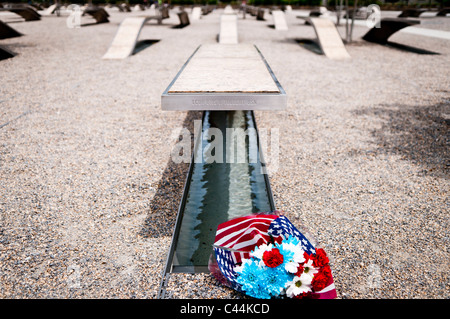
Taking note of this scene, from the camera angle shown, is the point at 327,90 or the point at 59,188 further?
the point at 327,90

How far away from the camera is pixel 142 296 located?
2596 mm

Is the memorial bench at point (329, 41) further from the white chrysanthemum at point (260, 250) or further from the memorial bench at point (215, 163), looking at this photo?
the white chrysanthemum at point (260, 250)

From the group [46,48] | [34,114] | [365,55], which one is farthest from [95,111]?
[365,55]

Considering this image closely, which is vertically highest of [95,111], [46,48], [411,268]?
[46,48]

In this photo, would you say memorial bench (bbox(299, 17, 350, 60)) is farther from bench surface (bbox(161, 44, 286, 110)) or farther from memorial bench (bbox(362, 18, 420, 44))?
bench surface (bbox(161, 44, 286, 110))

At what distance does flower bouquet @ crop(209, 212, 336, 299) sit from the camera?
2.44 meters

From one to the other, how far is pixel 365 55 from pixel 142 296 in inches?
467

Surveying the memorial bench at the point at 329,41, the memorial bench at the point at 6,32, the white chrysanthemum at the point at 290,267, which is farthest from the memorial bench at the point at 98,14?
the white chrysanthemum at the point at 290,267

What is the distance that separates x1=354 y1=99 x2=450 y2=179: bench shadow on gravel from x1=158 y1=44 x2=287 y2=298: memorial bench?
6.86 ft

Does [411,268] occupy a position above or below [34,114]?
below

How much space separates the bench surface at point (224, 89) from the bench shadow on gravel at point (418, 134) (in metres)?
2.21

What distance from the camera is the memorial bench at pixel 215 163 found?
11.6 feet
